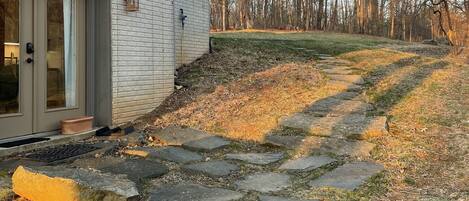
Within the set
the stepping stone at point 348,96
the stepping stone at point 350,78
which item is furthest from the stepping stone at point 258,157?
the stepping stone at point 350,78

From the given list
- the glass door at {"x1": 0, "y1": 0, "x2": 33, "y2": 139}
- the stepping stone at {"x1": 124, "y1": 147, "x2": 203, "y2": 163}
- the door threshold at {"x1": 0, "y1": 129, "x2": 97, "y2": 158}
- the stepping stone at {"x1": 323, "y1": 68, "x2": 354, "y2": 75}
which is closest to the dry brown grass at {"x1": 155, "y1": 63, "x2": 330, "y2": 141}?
the stepping stone at {"x1": 323, "y1": 68, "x2": 354, "y2": 75}

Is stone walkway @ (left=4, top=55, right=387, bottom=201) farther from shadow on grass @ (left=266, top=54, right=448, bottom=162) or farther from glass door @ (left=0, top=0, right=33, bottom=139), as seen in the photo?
glass door @ (left=0, top=0, right=33, bottom=139)

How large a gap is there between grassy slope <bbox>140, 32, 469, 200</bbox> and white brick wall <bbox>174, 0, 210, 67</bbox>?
0.83 feet

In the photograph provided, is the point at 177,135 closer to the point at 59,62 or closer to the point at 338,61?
the point at 59,62

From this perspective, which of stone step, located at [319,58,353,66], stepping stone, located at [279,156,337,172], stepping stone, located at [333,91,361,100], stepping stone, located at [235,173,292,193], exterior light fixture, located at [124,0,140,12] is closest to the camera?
stepping stone, located at [235,173,292,193]

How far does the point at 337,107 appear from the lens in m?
6.96

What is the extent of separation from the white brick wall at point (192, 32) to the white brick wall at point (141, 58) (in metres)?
1.95

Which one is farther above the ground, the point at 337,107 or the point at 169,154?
the point at 337,107

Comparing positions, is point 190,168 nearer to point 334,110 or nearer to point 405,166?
point 405,166

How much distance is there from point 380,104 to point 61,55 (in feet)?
14.9

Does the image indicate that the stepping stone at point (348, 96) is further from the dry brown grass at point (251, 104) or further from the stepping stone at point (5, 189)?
the stepping stone at point (5, 189)

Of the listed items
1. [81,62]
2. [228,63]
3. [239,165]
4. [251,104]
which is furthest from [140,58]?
[228,63]

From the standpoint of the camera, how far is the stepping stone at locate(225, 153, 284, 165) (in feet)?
16.4

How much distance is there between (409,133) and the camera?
19.2 feet
